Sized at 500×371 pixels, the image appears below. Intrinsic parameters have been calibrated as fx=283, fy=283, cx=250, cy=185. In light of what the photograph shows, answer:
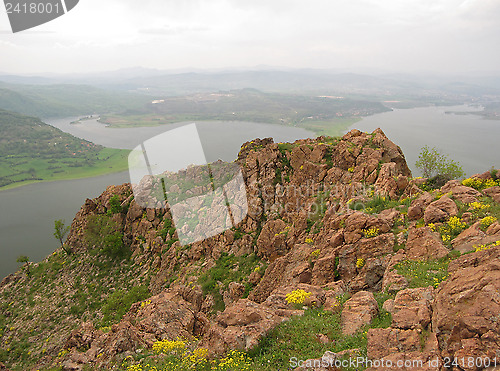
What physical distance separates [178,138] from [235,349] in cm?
1206

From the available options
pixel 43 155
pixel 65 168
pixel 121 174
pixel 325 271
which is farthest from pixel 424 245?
pixel 43 155

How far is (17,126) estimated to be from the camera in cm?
16125

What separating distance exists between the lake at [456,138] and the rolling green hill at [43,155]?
109 metres

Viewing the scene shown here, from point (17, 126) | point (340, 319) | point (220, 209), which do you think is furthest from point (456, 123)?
point (17, 126)

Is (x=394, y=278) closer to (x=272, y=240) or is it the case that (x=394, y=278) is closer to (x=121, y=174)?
(x=272, y=240)

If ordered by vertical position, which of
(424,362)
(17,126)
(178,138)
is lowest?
(424,362)

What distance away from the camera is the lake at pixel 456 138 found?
78562 millimetres

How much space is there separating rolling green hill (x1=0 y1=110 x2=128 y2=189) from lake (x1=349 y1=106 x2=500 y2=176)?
356 ft

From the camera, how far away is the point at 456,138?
107 meters

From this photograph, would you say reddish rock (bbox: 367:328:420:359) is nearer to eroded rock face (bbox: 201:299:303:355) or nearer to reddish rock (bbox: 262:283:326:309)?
eroded rock face (bbox: 201:299:303:355)

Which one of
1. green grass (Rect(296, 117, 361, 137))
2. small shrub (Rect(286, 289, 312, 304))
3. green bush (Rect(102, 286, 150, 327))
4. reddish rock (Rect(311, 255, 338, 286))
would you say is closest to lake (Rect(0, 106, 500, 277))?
green grass (Rect(296, 117, 361, 137))

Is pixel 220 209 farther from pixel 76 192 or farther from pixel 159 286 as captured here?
pixel 76 192

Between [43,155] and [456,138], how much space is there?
181 metres

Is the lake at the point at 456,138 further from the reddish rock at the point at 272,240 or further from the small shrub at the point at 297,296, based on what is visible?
the small shrub at the point at 297,296
